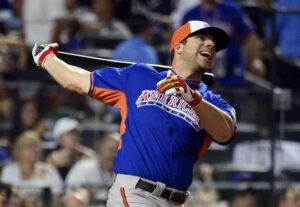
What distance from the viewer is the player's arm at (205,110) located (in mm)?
6207

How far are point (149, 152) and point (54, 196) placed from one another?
11.8 ft

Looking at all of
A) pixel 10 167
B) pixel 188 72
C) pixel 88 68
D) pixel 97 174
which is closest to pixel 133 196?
pixel 188 72

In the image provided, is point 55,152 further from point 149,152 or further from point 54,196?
point 149,152

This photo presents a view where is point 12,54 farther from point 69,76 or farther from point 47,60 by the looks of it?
point 69,76

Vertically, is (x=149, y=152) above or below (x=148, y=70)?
below

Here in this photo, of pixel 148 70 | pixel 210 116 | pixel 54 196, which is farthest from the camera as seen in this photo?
pixel 54 196

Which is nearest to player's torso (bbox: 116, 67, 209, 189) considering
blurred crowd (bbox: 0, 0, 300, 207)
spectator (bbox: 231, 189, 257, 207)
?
blurred crowd (bbox: 0, 0, 300, 207)

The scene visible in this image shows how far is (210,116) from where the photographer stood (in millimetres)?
6508

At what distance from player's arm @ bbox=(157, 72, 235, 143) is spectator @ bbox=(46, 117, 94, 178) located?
4458mm

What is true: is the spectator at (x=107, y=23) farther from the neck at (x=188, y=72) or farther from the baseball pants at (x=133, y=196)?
the baseball pants at (x=133, y=196)

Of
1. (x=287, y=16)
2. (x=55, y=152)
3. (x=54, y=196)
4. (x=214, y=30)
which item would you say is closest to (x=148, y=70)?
(x=214, y=30)

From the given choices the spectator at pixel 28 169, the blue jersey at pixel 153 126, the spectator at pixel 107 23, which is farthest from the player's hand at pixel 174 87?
the spectator at pixel 107 23

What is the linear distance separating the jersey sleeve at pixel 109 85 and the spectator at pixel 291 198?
4.03 meters

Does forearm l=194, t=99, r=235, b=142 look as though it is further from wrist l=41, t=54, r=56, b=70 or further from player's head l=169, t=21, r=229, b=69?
wrist l=41, t=54, r=56, b=70
